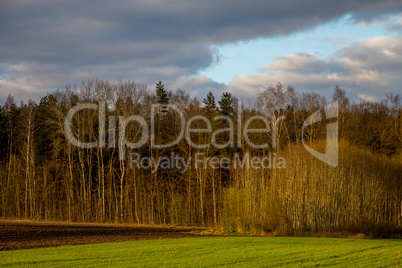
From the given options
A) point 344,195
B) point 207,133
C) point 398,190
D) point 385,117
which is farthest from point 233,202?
point 385,117

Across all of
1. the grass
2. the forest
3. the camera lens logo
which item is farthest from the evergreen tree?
the grass

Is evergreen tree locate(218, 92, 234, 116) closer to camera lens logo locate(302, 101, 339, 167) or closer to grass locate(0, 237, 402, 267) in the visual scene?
camera lens logo locate(302, 101, 339, 167)

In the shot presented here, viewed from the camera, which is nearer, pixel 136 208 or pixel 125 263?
pixel 125 263

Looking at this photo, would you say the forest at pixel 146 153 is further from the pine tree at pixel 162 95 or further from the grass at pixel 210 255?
the grass at pixel 210 255

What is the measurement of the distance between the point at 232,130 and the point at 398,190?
1761 centimetres

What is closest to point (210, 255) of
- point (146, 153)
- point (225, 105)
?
point (146, 153)

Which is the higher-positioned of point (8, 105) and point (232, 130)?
point (8, 105)

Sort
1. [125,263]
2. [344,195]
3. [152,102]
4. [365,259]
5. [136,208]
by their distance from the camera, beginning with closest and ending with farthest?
[125,263]
[365,259]
[344,195]
[136,208]
[152,102]

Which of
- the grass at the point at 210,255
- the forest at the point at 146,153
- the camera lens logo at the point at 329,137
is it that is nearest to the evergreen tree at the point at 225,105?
the forest at the point at 146,153

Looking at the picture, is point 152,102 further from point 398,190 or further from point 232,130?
point 398,190

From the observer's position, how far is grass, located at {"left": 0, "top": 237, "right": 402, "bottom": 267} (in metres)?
16.2

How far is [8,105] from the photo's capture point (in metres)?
60.7

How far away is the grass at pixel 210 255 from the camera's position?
1619 cm

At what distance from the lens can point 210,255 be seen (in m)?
18.5
